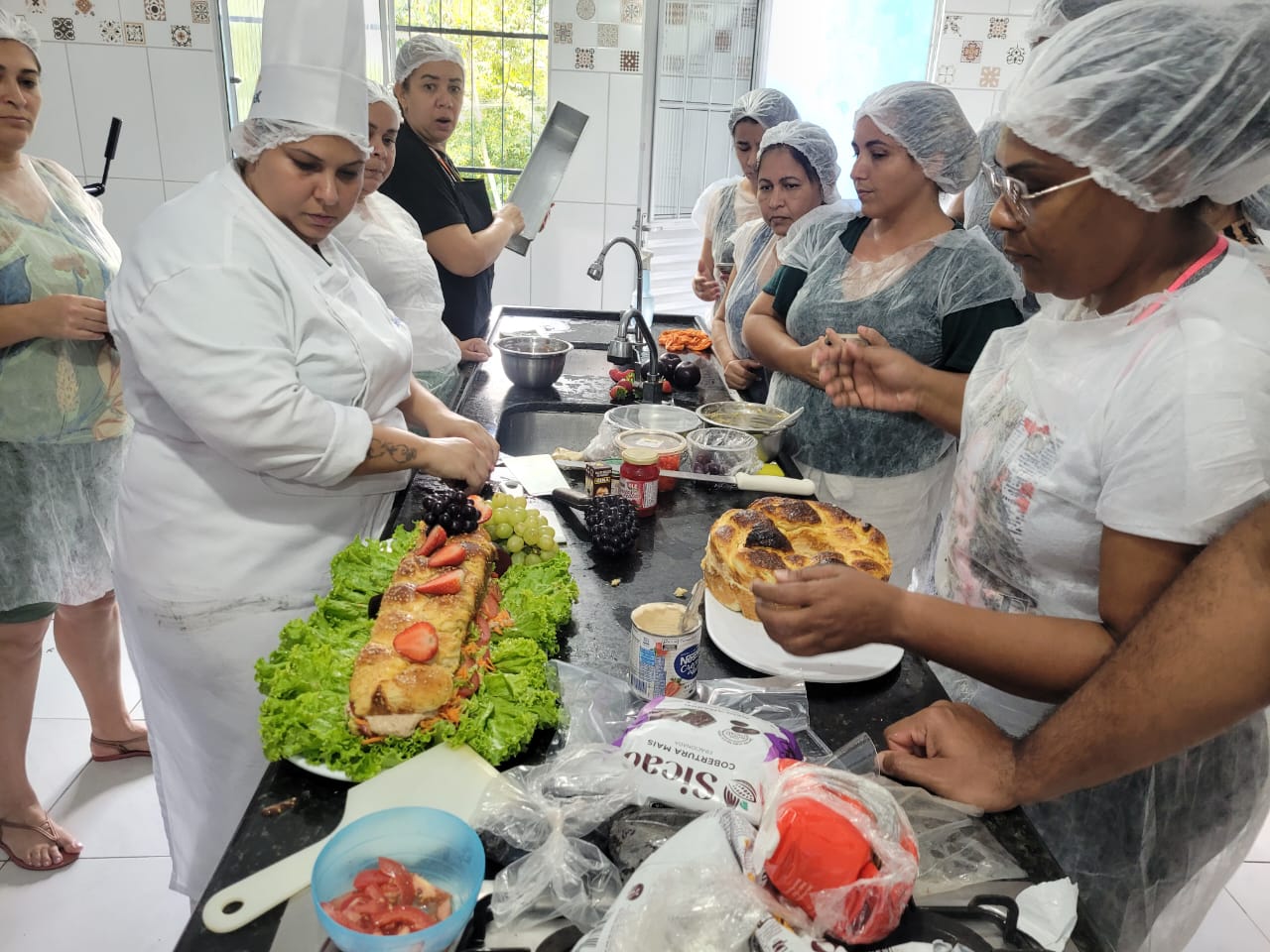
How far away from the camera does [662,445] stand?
97.1 inches

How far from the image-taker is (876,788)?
41.5 inches

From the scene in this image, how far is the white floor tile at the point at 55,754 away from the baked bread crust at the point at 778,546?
8.64 feet

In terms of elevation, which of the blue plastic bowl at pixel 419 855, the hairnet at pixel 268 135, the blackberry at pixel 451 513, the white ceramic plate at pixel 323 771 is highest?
the hairnet at pixel 268 135

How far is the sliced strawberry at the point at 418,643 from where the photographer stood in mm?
1354

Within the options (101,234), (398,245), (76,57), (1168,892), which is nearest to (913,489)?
(1168,892)

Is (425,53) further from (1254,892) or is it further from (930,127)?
(1254,892)

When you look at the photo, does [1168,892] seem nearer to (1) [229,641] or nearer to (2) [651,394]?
(1) [229,641]

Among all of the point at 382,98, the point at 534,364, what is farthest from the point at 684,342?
the point at 382,98

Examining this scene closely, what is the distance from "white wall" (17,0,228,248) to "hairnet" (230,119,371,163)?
416 centimetres

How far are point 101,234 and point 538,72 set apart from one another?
408cm

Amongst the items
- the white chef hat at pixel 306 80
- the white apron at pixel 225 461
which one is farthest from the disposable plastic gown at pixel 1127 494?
the white chef hat at pixel 306 80

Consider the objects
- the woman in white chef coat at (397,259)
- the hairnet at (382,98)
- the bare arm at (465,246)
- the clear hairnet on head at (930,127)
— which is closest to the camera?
the clear hairnet on head at (930,127)

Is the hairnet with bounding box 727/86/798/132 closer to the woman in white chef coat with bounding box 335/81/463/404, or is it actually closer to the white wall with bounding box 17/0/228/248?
the woman in white chef coat with bounding box 335/81/463/404

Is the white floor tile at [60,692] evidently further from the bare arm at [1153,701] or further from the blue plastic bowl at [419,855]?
the bare arm at [1153,701]
